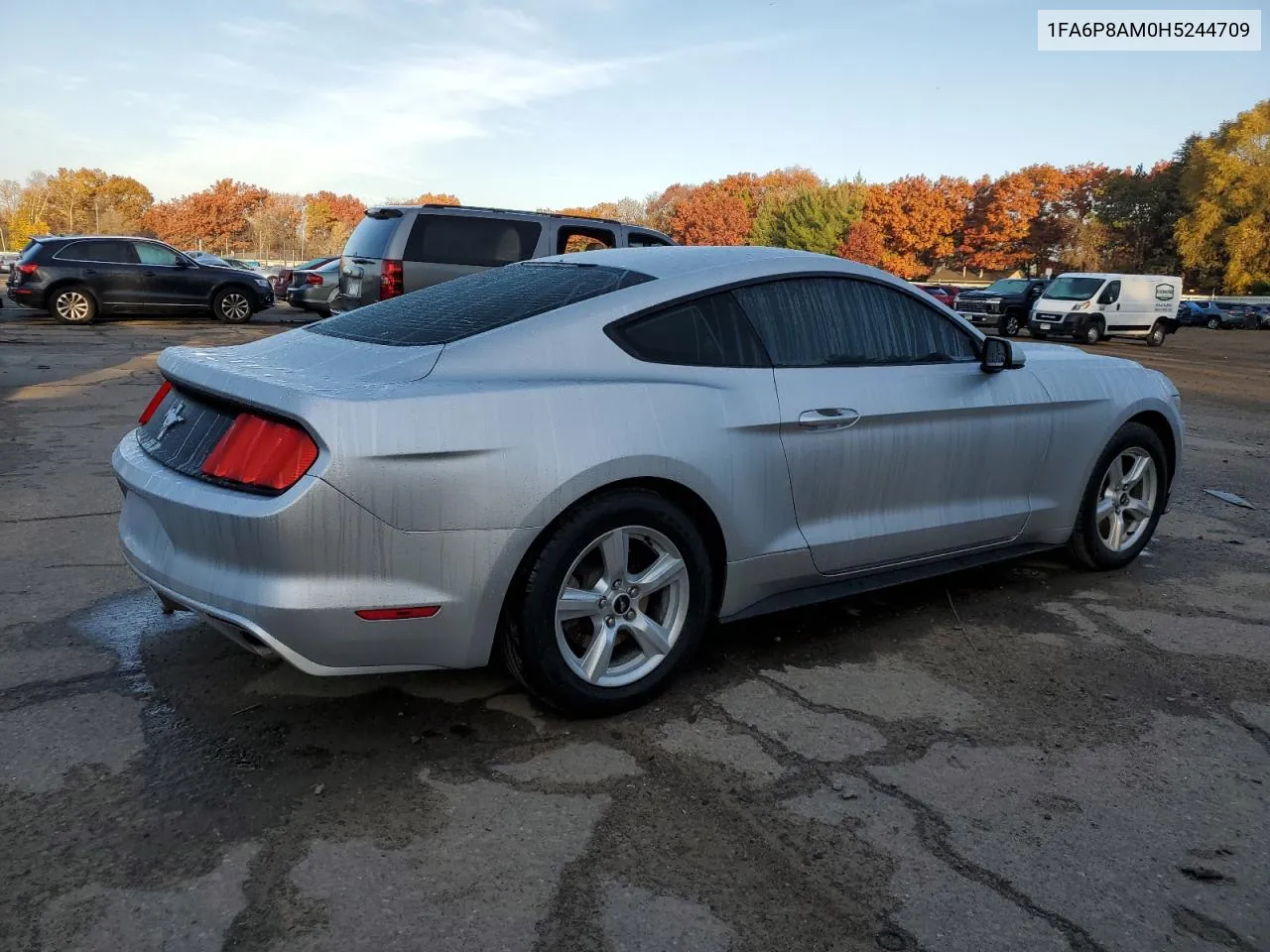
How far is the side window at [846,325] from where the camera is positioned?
3.66 m

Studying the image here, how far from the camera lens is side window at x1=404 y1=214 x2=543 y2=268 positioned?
1119cm

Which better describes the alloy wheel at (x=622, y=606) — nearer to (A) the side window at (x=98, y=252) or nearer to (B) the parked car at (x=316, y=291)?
(A) the side window at (x=98, y=252)

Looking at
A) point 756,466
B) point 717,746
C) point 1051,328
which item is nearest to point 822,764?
point 717,746

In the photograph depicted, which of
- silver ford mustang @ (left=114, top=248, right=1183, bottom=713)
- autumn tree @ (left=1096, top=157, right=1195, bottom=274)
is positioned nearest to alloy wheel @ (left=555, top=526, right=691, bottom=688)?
silver ford mustang @ (left=114, top=248, right=1183, bottom=713)

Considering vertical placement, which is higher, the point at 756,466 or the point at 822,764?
the point at 756,466

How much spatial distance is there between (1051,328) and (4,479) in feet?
89.3

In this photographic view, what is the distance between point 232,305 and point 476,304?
18.5 metres

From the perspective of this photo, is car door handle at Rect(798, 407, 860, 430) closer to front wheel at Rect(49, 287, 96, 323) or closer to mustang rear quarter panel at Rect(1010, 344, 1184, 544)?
mustang rear quarter panel at Rect(1010, 344, 1184, 544)

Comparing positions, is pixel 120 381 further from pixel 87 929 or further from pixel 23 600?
pixel 87 929

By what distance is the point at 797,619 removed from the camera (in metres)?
4.24

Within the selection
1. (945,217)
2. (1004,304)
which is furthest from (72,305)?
(945,217)

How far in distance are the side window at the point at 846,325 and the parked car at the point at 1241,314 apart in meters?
55.8

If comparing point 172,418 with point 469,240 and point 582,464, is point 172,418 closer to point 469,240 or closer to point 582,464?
point 582,464

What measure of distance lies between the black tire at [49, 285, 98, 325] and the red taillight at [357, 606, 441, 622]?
18330 millimetres
